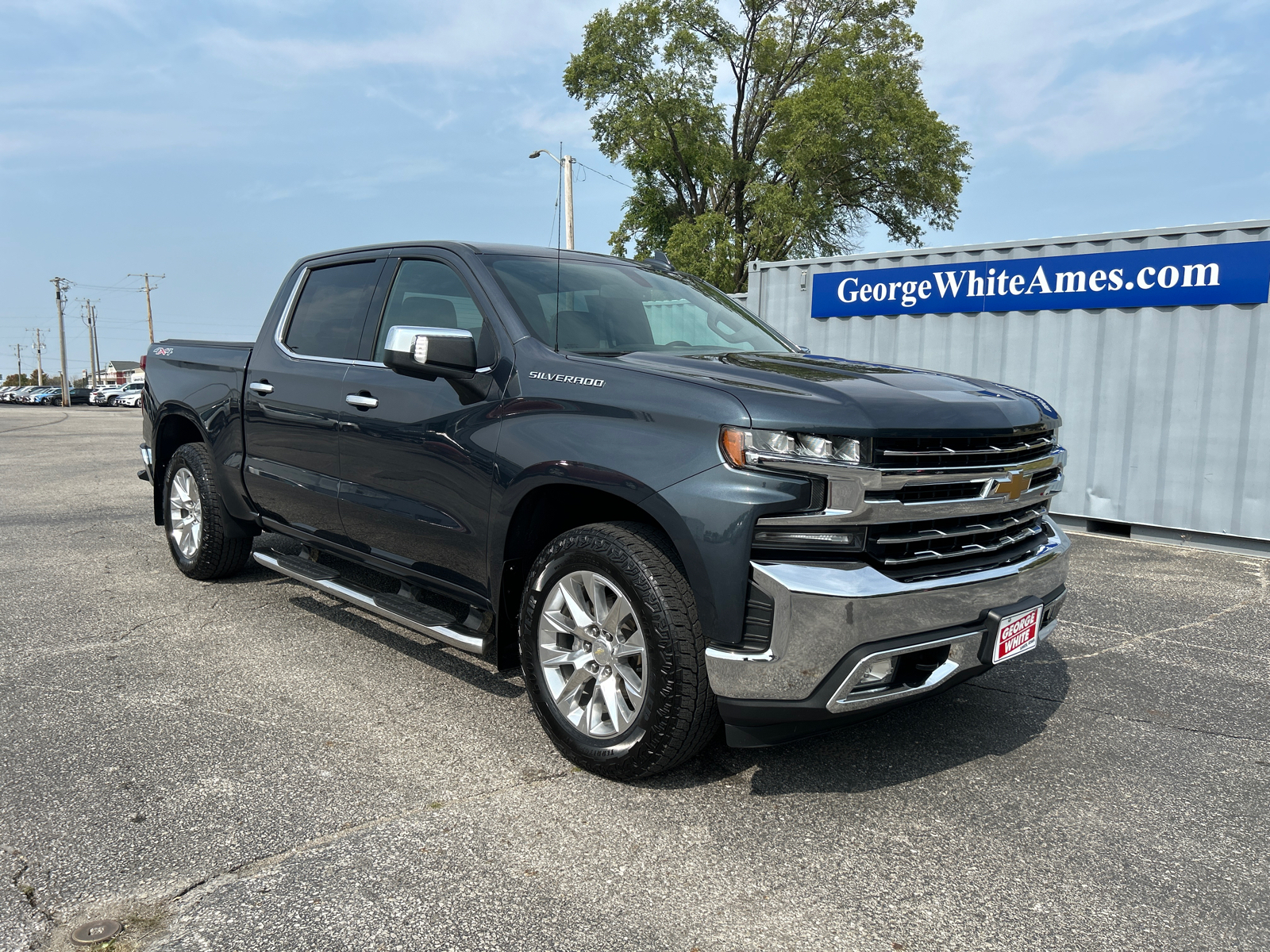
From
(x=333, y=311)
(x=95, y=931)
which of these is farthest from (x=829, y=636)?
(x=333, y=311)

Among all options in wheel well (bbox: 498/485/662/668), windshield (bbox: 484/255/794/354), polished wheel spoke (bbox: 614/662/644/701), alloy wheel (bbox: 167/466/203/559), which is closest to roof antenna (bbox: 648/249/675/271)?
windshield (bbox: 484/255/794/354)

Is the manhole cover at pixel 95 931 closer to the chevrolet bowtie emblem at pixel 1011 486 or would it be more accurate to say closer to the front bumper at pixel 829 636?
the front bumper at pixel 829 636

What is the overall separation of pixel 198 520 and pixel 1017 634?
469 centimetres

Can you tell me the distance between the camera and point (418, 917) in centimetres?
243

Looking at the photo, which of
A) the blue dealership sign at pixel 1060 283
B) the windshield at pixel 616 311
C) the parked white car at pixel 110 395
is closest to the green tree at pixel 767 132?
the blue dealership sign at pixel 1060 283

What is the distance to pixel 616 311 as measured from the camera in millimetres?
3988

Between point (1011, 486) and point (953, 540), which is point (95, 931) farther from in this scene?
point (1011, 486)

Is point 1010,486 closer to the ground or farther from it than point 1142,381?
closer to the ground

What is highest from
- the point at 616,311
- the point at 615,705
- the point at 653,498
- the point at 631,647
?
the point at 616,311

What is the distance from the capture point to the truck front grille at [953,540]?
284 centimetres

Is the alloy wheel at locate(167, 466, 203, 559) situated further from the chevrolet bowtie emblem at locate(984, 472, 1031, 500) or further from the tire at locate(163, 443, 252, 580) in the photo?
the chevrolet bowtie emblem at locate(984, 472, 1031, 500)

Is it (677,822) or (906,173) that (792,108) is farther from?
(677,822)

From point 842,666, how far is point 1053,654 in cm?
255

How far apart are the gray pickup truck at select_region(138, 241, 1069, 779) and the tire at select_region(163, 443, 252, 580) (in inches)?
42.2
